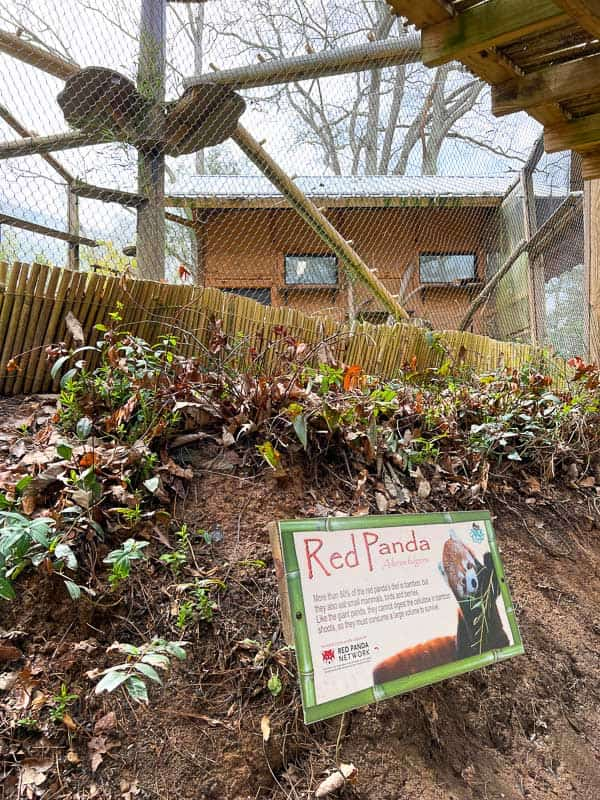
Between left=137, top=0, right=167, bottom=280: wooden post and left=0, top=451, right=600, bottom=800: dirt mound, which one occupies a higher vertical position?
left=137, top=0, right=167, bottom=280: wooden post

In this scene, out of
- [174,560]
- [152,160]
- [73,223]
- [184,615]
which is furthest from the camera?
[73,223]

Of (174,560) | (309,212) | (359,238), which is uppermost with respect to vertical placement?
(359,238)

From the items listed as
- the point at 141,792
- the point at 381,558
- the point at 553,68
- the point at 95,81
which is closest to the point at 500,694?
the point at 381,558

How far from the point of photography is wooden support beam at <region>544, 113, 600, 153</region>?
2.33 metres

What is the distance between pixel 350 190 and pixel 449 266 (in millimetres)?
1751

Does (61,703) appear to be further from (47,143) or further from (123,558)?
(47,143)

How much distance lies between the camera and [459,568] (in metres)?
1.53

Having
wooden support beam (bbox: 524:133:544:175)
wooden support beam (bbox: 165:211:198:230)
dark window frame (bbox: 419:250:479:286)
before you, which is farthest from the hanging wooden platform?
dark window frame (bbox: 419:250:479:286)

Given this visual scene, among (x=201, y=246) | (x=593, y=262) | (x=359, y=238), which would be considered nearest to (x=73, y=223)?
(x=201, y=246)

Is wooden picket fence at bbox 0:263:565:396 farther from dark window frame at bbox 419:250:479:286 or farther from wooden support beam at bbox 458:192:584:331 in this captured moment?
dark window frame at bbox 419:250:479:286

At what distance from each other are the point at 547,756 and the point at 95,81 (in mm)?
3802

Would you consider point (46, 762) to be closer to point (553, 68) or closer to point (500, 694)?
point (500, 694)

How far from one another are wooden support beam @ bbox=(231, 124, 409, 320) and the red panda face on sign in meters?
3.29

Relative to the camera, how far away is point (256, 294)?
736 centimetres
